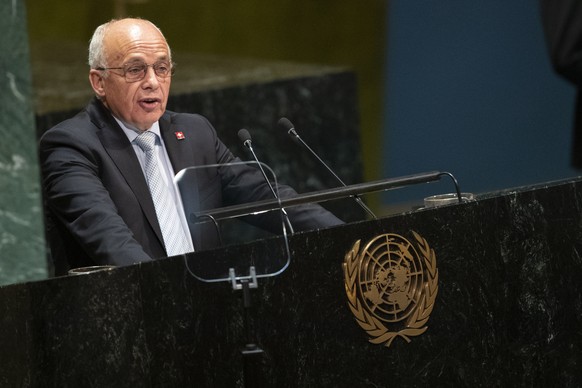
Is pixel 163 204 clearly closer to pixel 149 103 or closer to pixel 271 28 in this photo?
pixel 149 103

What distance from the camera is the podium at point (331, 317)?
3.10m

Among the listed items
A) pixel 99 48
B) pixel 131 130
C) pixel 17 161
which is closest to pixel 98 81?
pixel 99 48

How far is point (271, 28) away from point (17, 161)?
1.48 metres

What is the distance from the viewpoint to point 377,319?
3350 mm

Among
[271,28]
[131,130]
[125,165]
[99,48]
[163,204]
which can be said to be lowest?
[163,204]

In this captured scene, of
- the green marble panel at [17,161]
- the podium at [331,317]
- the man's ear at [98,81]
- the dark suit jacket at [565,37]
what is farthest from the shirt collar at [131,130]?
the dark suit jacket at [565,37]

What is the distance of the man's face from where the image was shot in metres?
4.31

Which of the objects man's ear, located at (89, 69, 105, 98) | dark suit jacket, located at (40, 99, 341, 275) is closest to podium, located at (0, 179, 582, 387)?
dark suit jacket, located at (40, 99, 341, 275)

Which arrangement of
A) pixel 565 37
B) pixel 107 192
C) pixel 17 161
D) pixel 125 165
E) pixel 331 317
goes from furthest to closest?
pixel 17 161, pixel 125 165, pixel 107 192, pixel 331 317, pixel 565 37

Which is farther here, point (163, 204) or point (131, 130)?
point (131, 130)

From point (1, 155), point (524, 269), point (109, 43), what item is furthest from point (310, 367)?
point (1, 155)

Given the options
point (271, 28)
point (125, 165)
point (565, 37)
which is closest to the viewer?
point (565, 37)

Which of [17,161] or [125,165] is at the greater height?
[17,161]

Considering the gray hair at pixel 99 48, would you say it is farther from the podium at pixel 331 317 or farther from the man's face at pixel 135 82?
the podium at pixel 331 317
